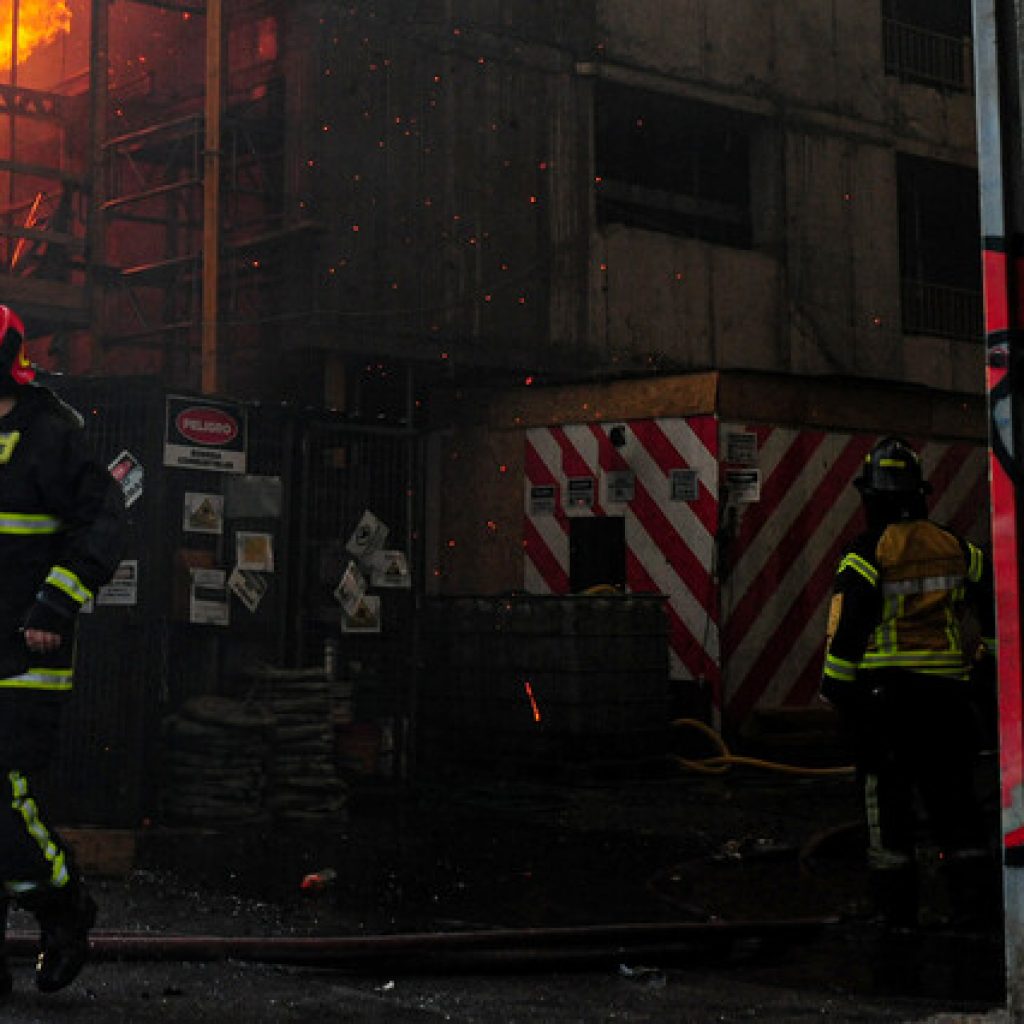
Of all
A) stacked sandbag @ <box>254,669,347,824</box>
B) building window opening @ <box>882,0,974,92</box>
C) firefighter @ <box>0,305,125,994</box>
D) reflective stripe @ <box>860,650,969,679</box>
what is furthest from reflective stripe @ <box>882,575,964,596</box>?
building window opening @ <box>882,0,974,92</box>

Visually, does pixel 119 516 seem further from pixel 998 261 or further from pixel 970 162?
pixel 970 162

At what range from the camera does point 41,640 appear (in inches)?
181

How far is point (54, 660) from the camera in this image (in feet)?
15.3

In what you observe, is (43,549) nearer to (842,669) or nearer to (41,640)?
(41,640)

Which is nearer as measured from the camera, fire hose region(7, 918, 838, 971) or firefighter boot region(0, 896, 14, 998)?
firefighter boot region(0, 896, 14, 998)

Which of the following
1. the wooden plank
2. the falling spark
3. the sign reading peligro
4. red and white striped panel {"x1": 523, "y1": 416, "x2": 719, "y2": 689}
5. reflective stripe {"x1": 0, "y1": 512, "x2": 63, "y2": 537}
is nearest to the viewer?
reflective stripe {"x1": 0, "y1": 512, "x2": 63, "y2": 537}

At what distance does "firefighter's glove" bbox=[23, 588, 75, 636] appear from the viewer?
4598 mm

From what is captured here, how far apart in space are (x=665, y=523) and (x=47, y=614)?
8.97m

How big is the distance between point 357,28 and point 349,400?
11.0ft

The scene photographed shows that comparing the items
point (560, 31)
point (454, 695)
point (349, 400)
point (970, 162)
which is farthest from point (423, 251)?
point (970, 162)

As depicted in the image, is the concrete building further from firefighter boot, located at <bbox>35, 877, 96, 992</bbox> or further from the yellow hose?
firefighter boot, located at <bbox>35, 877, 96, 992</bbox>

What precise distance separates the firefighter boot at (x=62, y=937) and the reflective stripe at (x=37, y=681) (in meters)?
0.52

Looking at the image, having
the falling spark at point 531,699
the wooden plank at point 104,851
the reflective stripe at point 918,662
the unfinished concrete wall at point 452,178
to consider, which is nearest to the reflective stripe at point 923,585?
the reflective stripe at point 918,662

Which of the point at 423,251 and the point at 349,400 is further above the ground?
the point at 423,251
